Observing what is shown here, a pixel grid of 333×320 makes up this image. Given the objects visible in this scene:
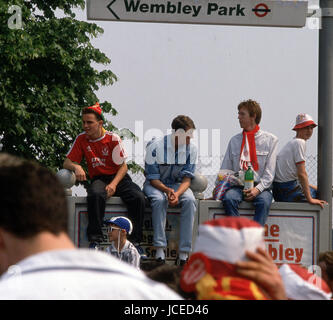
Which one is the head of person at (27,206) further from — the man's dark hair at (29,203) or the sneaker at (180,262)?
the sneaker at (180,262)

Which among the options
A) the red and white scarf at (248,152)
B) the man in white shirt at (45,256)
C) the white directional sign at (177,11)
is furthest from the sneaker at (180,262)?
the man in white shirt at (45,256)

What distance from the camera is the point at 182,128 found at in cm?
790

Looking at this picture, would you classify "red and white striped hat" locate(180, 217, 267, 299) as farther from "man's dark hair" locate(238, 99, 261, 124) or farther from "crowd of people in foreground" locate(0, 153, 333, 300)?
"man's dark hair" locate(238, 99, 261, 124)

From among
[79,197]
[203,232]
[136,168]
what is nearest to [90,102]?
[136,168]

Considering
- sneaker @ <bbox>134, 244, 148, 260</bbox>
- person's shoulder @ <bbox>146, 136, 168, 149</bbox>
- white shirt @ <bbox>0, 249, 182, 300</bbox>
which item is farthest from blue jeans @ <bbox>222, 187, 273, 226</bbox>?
white shirt @ <bbox>0, 249, 182, 300</bbox>

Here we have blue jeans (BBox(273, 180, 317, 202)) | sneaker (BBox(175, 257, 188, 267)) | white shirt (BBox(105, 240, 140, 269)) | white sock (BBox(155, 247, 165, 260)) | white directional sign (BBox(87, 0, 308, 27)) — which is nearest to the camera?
white directional sign (BBox(87, 0, 308, 27))

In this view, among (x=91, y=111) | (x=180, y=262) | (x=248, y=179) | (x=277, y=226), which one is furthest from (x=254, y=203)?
(x=91, y=111)

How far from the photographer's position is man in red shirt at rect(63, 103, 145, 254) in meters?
7.73

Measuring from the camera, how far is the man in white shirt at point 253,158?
25.7 ft

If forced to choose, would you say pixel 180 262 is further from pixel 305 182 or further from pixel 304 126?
pixel 304 126

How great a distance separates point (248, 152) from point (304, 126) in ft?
2.51

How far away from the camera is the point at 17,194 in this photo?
5.77 ft

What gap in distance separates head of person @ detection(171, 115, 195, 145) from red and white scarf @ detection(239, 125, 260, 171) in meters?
0.64
